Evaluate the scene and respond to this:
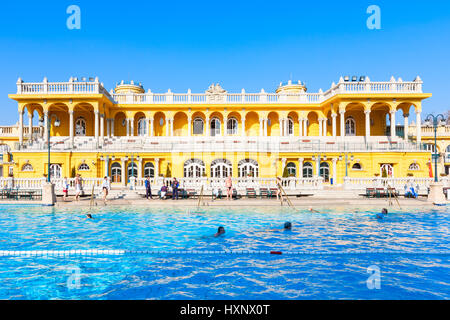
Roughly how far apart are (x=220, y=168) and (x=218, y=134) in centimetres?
915

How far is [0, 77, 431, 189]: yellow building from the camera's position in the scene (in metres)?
29.5

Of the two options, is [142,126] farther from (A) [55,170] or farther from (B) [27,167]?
(B) [27,167]

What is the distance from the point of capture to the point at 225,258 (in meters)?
8.48

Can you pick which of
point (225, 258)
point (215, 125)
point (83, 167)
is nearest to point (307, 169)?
point (215, 125)

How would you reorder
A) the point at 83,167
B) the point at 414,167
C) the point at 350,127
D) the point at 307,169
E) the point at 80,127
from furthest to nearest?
the point at 350,127 < the point at 80,127 < the point at 307,169 < the point at 414,167 < the point at 83,167

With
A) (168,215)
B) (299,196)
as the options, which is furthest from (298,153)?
(168,215)

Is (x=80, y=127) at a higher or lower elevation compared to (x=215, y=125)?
lower

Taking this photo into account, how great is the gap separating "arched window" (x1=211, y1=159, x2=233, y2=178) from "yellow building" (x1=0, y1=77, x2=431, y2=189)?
94 millimetres

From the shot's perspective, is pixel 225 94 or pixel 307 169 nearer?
pixel 307 169

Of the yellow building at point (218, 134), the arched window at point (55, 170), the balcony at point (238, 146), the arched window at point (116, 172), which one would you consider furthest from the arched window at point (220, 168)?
the arched window at point (55, 170)

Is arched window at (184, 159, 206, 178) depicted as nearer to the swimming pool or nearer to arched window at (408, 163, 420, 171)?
the swimming pool

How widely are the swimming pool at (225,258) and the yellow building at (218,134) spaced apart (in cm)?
1475
